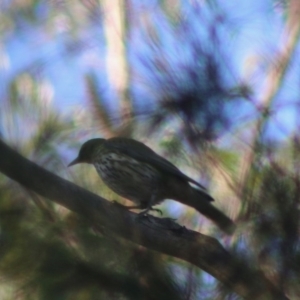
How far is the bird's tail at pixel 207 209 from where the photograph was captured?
235cm

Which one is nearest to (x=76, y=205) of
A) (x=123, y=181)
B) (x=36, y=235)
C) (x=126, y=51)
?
(x=36, y=235)

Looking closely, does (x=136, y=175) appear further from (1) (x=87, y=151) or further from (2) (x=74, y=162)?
(2) (x=74, y=162)

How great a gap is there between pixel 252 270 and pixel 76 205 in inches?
21.9

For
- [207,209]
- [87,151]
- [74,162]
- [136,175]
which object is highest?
[74,162]

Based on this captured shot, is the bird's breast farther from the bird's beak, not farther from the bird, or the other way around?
the bird's beak

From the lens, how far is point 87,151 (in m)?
3.36

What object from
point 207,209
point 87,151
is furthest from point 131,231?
point 87,151

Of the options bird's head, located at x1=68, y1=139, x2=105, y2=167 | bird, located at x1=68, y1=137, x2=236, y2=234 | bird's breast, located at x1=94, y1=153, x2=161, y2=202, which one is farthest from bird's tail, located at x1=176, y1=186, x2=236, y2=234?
bird's breast, located at x1=94, y1=153, x2=161, y2=202

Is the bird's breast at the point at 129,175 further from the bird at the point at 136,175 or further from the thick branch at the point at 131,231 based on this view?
the thick branch at the point at 131,231

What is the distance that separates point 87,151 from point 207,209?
0.82 m

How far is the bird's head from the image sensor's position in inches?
106

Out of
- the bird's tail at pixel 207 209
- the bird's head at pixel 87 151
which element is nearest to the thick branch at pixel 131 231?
the bird's tail at pixel 207 209

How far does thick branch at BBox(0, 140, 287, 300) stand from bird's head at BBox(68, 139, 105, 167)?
199mm

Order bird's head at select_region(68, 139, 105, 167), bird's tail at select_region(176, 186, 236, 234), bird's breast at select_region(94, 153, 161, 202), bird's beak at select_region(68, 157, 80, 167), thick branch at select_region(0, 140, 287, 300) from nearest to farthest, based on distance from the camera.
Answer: thick branch at select_region(0, 140, 287, 300)
bird's tail at select_region(176, 186, 236, 234)
bird's beak at select_region(68, 157, 80, 167)
bird's head at select_region(68, 139, 105, 167)
bird's breast at select_region(94, 153, 161, 202)
